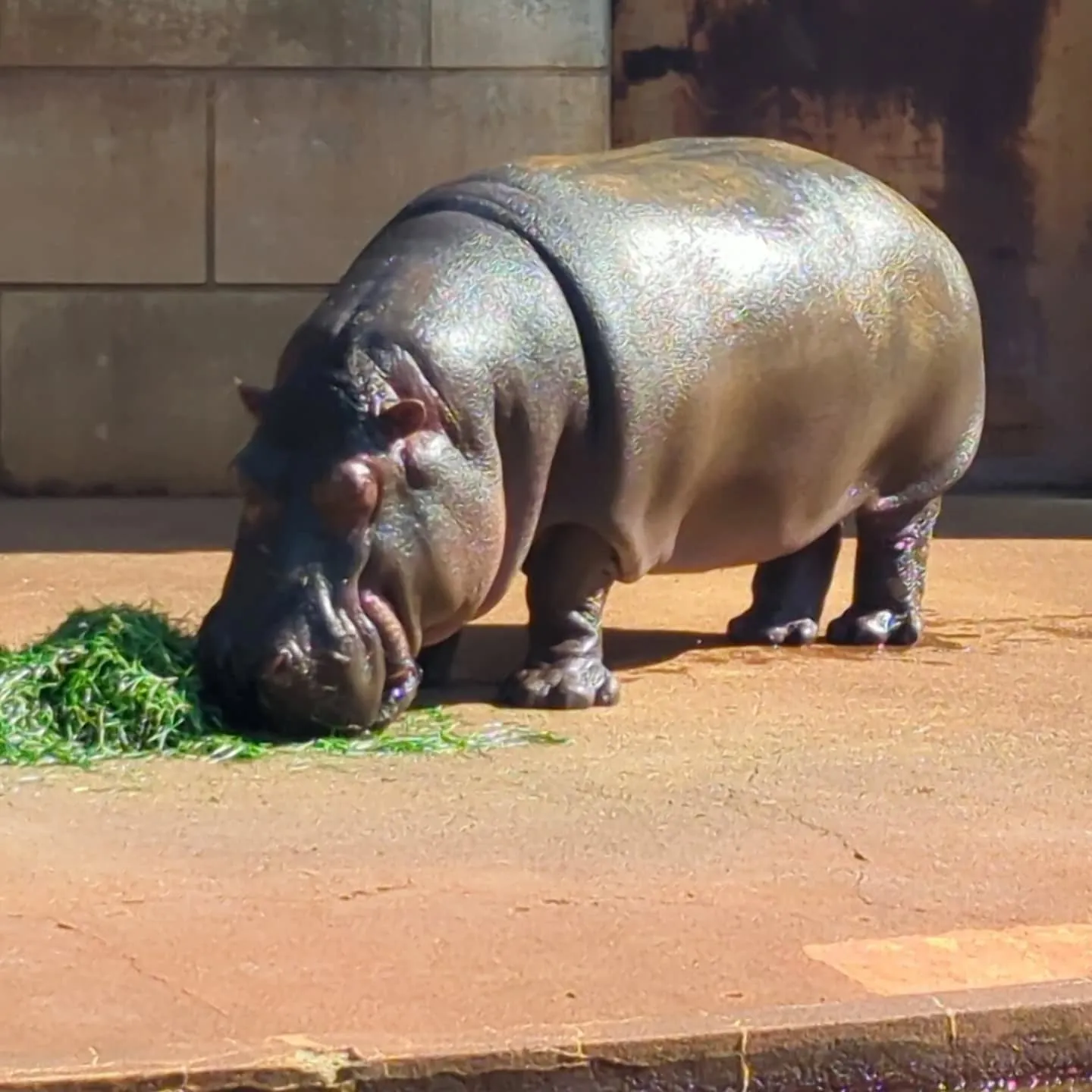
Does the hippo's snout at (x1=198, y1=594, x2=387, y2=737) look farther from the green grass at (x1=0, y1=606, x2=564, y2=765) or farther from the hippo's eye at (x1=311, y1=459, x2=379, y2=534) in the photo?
the hippo's eye at (x1=311, y1=459, x2=379, y2=534)

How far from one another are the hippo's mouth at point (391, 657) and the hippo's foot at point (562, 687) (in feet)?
1.27

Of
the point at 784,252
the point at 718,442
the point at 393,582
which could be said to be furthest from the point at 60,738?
the point at 784,252

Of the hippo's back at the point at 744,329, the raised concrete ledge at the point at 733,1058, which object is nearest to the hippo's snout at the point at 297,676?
the hippo's back at the point at 744,329

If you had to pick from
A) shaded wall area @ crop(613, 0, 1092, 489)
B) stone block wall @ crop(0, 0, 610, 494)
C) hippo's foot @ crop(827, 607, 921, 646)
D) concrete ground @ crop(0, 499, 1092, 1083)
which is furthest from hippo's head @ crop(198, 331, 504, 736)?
shaded wall area @ crop(613, 0, 1092, 489)

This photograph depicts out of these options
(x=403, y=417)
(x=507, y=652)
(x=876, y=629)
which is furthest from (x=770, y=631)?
(x=403, y=417)

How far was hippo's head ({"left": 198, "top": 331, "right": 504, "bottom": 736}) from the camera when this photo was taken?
463cm

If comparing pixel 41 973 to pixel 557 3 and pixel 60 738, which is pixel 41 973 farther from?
pixel 557 3

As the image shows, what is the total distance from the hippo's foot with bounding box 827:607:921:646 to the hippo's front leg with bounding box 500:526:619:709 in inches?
43.2

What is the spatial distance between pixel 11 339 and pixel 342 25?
1.79 m

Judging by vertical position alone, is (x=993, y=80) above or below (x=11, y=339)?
above

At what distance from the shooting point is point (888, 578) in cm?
630

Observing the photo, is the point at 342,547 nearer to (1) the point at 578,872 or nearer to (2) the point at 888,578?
(1) the point at 578,872

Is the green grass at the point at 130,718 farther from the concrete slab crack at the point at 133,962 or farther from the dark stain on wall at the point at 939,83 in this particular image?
the dark stain on wall at the point at 939,83

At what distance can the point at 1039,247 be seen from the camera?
9.72 meters
